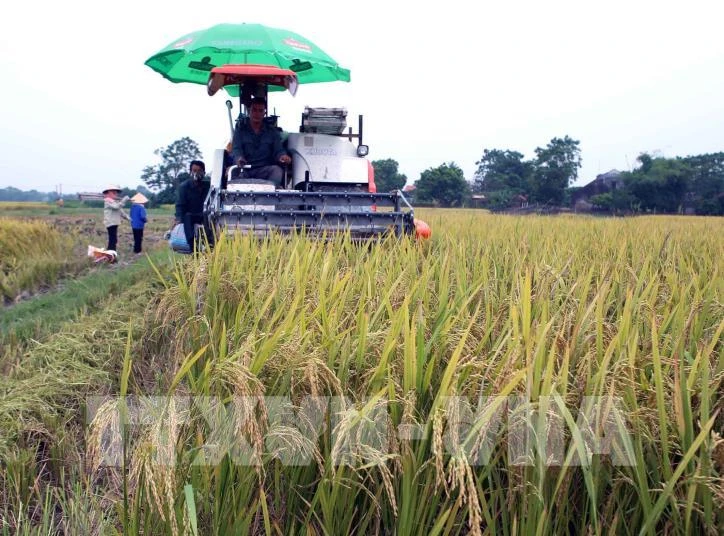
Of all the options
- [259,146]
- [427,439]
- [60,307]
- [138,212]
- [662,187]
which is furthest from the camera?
[662,187]

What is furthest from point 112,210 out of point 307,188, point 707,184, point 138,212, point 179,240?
point 707,184

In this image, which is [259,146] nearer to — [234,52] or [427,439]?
[234,52]

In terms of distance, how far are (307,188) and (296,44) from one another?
181 centimetres

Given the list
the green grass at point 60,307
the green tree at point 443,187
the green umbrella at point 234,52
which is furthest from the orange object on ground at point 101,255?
the green tree at point 443,187

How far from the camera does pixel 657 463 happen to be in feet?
4.74

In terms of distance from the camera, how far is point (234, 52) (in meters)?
6.39

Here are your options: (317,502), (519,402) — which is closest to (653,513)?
(519,402)

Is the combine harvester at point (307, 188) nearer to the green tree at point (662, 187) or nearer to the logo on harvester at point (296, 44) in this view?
the logo on harvester at point (296, 44)

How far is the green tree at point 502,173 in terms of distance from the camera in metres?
43.3

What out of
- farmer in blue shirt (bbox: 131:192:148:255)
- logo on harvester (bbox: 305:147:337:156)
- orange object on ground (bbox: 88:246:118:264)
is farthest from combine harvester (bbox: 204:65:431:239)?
farmer in blue shirt (bbox: 131:192:148:255)

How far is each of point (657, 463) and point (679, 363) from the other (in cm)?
30

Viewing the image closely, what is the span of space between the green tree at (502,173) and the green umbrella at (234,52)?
110ft

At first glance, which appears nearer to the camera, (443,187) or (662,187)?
(662,187)

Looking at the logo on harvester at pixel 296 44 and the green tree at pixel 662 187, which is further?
the green tree at pixel 662 187
